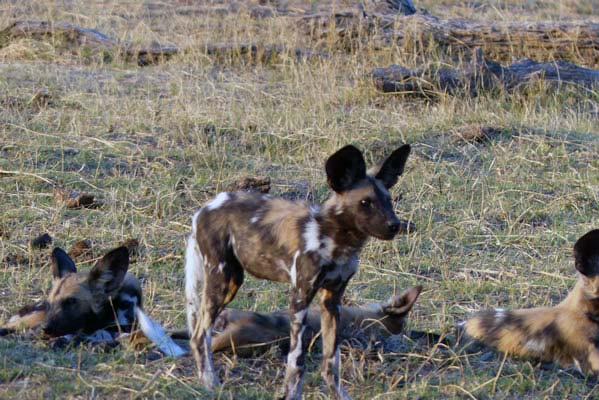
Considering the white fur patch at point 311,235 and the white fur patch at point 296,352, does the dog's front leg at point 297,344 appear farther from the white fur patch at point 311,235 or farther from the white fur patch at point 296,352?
the white fur patch at point 311,235

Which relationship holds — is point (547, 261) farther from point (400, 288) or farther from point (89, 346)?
point (89, 346)

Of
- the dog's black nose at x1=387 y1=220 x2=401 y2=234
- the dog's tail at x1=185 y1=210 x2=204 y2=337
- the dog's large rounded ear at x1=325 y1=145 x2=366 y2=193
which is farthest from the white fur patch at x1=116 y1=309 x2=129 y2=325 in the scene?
the dog's black nose at x1=387 y1=220 x2=401 y2=234

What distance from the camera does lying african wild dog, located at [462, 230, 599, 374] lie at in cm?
420

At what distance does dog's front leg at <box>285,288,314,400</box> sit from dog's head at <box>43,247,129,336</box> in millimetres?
1241

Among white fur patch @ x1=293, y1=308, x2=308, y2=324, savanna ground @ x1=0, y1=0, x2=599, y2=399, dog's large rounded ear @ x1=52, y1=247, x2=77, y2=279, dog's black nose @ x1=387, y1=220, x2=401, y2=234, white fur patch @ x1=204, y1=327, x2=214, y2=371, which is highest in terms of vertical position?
dog's black nose @ x1=387, y1=220, x2=401, y2=234

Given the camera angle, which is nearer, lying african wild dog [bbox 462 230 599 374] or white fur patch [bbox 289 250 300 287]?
white fur patch [bbox 289 250 300 287]

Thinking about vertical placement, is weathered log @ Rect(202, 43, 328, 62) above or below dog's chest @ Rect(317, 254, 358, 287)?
below

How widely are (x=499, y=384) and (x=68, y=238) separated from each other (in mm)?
2494

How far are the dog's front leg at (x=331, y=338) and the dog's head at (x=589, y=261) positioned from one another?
115 centimetres

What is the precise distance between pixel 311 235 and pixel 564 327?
4.37ft

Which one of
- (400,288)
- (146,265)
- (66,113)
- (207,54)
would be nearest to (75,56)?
(207,54)

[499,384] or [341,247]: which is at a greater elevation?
[341,247]

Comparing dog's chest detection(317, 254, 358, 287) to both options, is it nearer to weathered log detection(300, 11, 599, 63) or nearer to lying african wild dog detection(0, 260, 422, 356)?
lying african wild dog detection(0, 260, 422, 356)

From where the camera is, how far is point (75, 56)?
8914 millimetres
